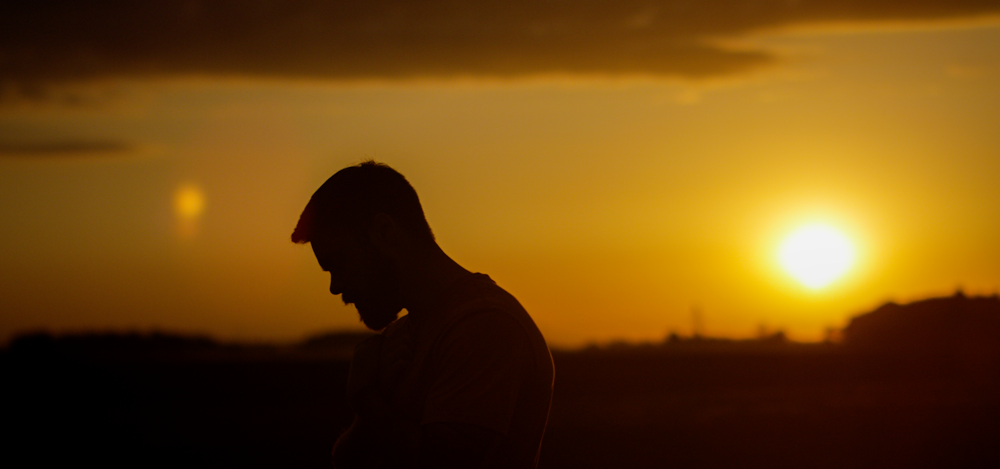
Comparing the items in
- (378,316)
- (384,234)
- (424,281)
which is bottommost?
(378,316)

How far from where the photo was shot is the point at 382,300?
107 inches

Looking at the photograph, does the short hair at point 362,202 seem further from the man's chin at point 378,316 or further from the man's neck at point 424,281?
the man's chin at point 378,316

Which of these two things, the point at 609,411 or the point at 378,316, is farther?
the point at 609,411

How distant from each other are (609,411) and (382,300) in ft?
73.8

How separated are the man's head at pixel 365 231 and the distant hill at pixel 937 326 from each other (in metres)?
28.3

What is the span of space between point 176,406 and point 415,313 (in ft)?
87.8

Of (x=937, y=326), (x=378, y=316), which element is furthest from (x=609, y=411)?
(x=378, y=316)

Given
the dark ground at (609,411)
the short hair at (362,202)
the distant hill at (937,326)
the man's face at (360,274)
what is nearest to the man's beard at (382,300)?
the man's face at (360,274)

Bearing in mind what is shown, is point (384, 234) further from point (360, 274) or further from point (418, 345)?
point (418, 345)

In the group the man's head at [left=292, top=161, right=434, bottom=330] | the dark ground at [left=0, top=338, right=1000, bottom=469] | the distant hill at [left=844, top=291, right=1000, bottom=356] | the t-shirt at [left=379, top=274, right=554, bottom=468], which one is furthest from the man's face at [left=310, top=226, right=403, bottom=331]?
the distant hill at [left=844, top=291, right=1000, bottom=356]

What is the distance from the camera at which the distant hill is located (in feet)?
92.1

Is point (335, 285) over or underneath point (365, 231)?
underneath

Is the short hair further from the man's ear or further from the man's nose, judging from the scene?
the man's nose

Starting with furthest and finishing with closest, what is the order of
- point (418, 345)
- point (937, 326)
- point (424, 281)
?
point (937, 326)
point (424, 281)
point (418, 345)
